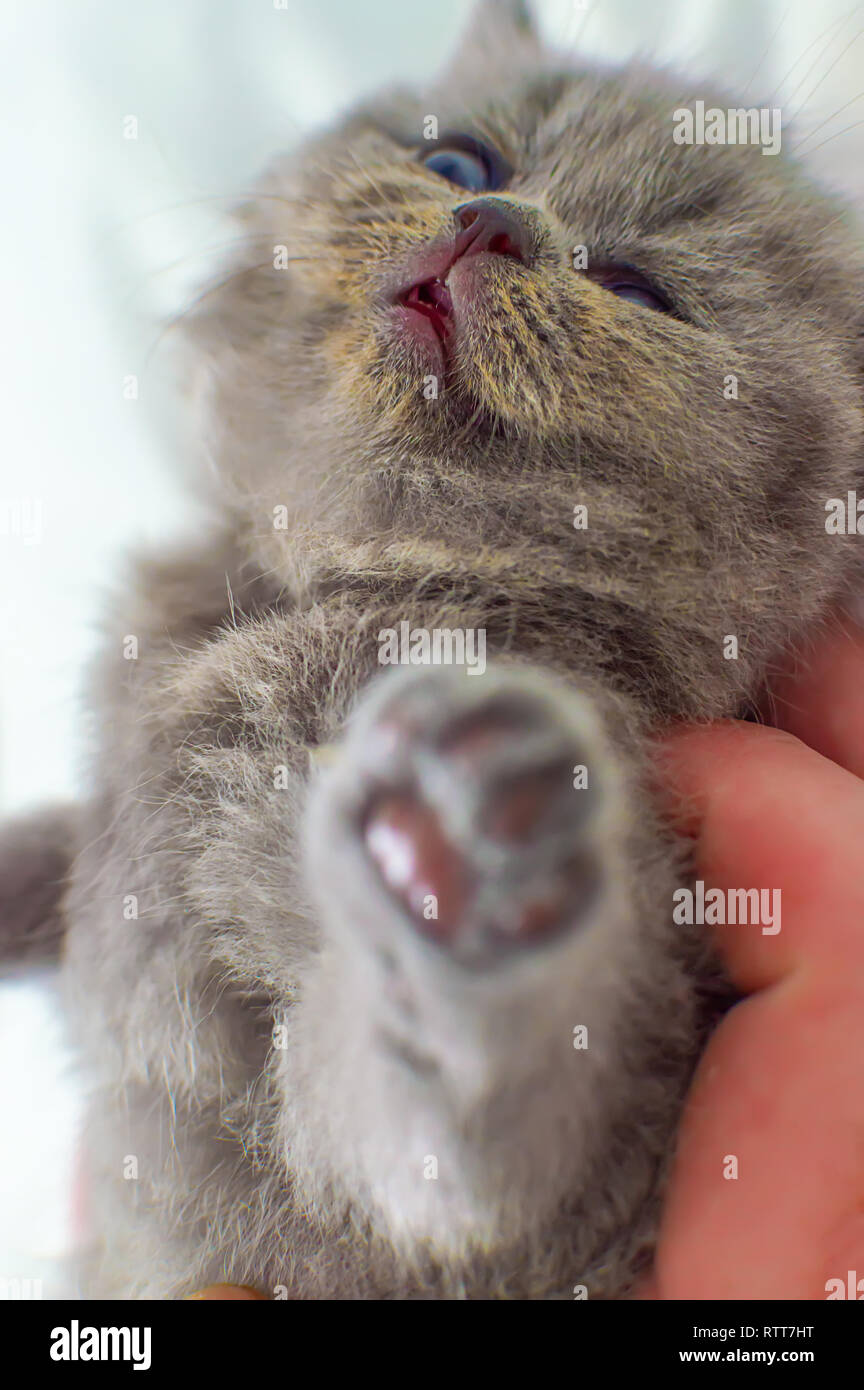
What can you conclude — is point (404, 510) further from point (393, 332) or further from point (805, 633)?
point (805, 633)

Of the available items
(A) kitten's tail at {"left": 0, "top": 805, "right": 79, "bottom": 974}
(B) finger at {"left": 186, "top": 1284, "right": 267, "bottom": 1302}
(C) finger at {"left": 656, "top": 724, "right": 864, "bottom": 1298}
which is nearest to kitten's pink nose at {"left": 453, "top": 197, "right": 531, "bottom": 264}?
(C) finger at {"left": 656, "top": 724, "right": 864, "bottom": 1298}

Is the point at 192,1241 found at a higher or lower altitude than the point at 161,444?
lower

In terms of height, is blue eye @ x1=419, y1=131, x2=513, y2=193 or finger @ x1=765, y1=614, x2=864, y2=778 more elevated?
blue eye @ x1=419, y1=131, x2=513, y2=193

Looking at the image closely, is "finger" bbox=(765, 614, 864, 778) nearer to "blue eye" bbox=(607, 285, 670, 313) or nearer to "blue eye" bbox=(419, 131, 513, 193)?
"blue eye" bbox=(607, 285, 670, 313)

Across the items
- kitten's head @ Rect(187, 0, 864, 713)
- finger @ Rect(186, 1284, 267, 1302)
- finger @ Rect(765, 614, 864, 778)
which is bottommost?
finger @ Rect(186, 1284, 267, 1302)

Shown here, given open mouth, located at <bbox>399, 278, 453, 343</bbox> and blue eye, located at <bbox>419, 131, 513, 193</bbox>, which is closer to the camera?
open mouth, located at <bbox>399, 278, 453, 343</bbox>

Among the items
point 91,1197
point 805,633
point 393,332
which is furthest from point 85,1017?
point 805,633

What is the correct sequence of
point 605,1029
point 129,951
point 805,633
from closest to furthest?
point 605,1029
point 129,951
point 805,633

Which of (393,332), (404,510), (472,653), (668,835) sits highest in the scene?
(393,332)

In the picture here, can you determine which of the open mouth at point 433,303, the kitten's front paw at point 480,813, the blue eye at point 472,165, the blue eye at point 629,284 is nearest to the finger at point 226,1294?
the kitten's front paw at point 480,813
